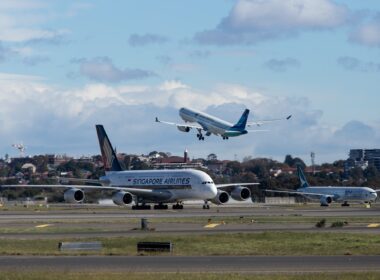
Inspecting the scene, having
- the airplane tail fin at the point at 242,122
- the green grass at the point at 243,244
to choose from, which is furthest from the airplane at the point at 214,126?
the green grass at the point at 243,244

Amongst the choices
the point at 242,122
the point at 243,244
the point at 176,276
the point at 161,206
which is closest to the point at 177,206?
the point at 161,206

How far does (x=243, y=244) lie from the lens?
3919cm

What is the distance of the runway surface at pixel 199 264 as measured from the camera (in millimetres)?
29016

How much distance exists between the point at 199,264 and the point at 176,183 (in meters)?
59.3

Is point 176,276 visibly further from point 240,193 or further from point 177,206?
point 240,193

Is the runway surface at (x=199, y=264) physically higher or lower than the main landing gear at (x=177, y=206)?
lower

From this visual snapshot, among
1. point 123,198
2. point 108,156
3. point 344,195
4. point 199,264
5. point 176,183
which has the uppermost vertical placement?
point 108,156

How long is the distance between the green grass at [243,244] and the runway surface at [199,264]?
209cm

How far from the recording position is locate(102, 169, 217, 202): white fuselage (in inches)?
3484

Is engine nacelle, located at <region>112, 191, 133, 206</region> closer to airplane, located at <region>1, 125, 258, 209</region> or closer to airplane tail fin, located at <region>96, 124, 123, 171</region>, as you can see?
airplane, located at <region>1, 125, 258, 209</region>

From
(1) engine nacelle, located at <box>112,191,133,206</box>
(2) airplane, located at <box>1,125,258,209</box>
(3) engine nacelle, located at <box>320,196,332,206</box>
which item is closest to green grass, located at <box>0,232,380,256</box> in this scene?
(2) airplane, located at <box>1,125,258,209</box>

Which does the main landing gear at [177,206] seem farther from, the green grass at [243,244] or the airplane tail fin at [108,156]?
the green grass at [243,244]

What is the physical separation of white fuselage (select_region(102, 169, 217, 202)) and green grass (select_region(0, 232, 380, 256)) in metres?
43.5

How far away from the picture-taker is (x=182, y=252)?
3603 centimetres
